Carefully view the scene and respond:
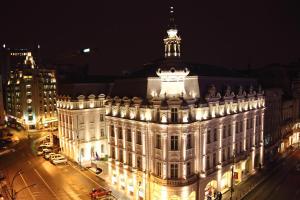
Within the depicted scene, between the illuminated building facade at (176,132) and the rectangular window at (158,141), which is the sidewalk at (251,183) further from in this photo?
the rectangular window at (158,141)

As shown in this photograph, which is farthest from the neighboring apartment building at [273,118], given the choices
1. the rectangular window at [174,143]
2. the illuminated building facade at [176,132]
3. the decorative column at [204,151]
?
the rectangular window at [174,143]

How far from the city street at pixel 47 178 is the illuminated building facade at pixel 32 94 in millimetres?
49296

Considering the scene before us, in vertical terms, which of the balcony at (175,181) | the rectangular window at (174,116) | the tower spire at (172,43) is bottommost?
the balcony at (175,181)

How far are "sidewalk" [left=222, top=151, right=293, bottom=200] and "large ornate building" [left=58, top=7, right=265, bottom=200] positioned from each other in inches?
75.4

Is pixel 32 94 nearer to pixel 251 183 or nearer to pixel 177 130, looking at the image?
pixel 177 130

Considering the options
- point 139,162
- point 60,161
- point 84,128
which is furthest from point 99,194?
point 60,161

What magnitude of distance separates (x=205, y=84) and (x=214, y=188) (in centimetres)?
2195

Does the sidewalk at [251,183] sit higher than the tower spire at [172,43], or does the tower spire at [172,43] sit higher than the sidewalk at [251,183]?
the tower spire at [172,43]

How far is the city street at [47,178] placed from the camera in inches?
2197

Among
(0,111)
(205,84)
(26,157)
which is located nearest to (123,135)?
(205,84)

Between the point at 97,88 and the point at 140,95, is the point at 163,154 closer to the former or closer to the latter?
A: the point at 140,95

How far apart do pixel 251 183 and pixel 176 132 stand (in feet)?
94.5

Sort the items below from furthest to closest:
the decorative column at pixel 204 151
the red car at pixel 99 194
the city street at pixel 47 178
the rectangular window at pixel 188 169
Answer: the city street at pixel 47 178
the red car at pixel 99 194
the decorative column at pixel 204 151
the rectangular window at pixel 188 169

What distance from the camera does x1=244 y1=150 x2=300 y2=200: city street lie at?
2176 inches
